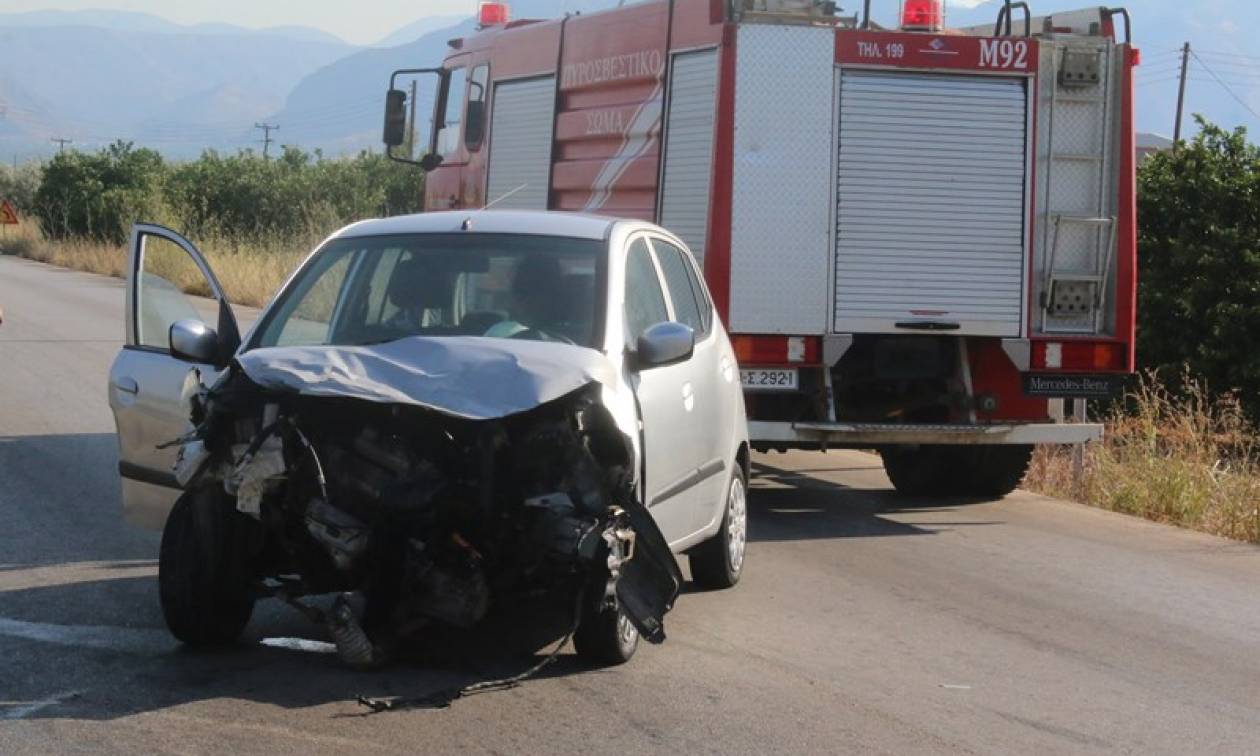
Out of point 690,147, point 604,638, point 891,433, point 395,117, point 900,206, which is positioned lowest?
point 604,638

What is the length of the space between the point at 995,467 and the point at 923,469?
50 cm

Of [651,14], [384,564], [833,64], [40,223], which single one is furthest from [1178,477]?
[40,223]

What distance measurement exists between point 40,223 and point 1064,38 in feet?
145

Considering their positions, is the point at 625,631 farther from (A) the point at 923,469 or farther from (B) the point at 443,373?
(A) the point at 923,469

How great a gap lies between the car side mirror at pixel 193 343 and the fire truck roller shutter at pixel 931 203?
201 inches

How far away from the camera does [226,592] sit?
668 centimetres

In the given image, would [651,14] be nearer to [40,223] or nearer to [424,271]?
[424,271]

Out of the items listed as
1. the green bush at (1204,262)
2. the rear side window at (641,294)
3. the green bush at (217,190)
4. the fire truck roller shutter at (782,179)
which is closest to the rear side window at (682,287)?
the rear side window at (641,294)

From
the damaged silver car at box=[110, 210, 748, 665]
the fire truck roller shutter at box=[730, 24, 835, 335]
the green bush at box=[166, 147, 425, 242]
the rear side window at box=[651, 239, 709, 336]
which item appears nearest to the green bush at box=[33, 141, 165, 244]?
the green bush at box=[166, 147, 425, 242]

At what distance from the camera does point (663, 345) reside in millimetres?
7086

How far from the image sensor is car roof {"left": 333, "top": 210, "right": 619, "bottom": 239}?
309 inches

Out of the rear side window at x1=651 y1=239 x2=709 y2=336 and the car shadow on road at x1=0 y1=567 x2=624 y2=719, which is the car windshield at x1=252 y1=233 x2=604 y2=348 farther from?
the car shadow on road at x1=0 y1=567 x2=624 y2=719

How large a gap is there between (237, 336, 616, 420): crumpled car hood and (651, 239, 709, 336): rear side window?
1678 millimetres

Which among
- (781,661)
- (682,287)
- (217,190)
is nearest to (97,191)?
(217,190)
